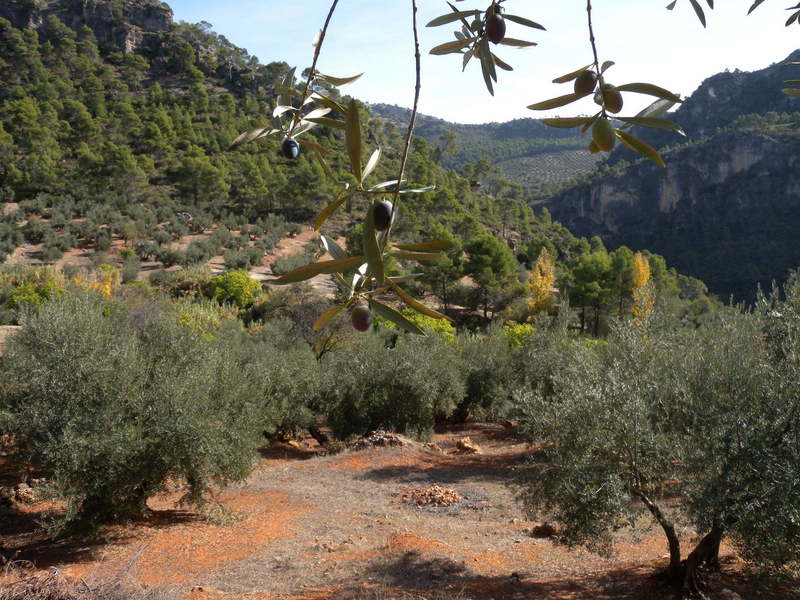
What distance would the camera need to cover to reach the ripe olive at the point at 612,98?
762 mm

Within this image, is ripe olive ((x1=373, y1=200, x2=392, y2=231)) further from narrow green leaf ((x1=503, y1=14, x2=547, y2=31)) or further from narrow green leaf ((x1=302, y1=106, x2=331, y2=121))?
narrow green leaf ((x1=503, y1=14, x2=547, y2=31))

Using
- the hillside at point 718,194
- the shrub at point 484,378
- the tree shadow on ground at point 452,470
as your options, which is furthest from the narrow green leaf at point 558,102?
the hillside at point 718,194

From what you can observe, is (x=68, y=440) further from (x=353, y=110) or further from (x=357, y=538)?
(x=353, y=110)

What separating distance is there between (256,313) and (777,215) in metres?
56.3

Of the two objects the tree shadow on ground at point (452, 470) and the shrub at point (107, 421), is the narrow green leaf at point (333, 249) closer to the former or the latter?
the shrub at point (107, 421)

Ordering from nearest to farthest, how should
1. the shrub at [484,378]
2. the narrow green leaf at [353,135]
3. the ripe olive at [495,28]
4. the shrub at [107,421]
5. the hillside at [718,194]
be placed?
1. the narrow green leaf at [353,135]
2. the ripe olive at [495,28]
3. the shrub at [107,421]
4. the shrub at [484,378]
5. the hillside at [718,194]

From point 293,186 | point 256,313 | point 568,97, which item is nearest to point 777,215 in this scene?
point 293,186

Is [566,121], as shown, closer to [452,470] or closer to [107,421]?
[107,421]

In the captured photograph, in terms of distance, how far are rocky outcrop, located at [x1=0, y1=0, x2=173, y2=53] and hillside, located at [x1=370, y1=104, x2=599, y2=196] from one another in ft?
115

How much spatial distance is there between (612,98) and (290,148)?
1.54ft

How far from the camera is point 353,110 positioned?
69 centimetres

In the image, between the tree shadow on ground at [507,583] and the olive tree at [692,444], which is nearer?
the olive tree at [692,444]

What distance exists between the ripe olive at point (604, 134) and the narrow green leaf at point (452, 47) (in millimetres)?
392

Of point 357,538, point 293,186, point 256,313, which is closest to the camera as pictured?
point 357,538
